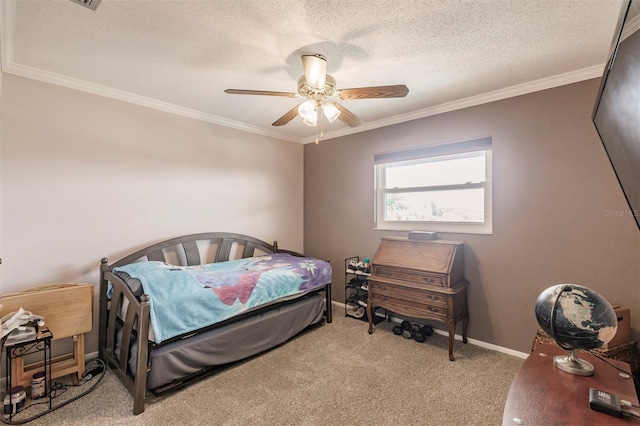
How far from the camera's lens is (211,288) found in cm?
225

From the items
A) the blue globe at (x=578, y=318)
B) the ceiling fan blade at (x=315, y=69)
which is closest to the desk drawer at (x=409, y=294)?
the blue globe at (x=578, y=318)

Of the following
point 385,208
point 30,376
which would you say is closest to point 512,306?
point 385,208

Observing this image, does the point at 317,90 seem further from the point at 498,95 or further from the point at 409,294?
the point at 409,294

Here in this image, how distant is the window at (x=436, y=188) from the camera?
9.58 feet

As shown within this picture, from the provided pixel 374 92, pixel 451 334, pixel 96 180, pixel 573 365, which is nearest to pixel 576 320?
pixel 573 365

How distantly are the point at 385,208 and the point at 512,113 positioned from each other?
1.63 m

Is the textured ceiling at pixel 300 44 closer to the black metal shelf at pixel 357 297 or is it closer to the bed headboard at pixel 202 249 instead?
the bed headboard at pixel 202 249

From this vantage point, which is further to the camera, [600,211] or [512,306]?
[512,306]

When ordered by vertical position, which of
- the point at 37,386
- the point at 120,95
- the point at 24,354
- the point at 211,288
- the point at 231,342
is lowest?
the point at 37,386

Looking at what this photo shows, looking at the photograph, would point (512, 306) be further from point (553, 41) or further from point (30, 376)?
point (30, 376)

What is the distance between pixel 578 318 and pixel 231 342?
2280mm

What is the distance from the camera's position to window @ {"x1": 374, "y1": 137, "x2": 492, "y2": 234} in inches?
115

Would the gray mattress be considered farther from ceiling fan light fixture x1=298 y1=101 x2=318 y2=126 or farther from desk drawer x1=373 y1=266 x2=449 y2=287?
ceiling fan light fixture x1=298 y1=101 x2=318 y2=126

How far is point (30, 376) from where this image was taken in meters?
2.05
